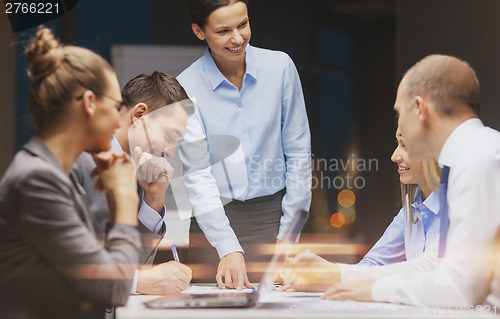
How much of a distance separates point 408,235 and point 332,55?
Answer: 4.51 m

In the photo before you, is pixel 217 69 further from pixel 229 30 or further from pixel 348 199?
pixel 348 199

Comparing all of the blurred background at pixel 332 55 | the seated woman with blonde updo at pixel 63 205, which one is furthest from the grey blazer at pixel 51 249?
the blurred background at pixel 332 55

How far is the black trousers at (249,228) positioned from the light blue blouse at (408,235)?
47 cm

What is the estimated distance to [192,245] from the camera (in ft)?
8.49

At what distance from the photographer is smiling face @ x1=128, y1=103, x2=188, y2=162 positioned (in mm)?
2211

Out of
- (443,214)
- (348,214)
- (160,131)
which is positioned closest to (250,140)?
(160,131)

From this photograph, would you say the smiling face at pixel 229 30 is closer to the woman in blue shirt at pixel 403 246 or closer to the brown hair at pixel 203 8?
the brown hair at pixel 203 8

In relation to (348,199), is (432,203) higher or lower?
higher

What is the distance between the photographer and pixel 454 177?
1.50m

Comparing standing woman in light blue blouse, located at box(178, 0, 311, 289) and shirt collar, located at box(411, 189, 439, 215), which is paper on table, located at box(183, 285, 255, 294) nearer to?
standing woman in light blue blouse, located at box(178, 0, 311, 289)

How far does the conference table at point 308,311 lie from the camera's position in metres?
1.33

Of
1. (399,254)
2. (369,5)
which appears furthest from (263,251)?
(369,5)

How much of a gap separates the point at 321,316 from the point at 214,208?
1.19m

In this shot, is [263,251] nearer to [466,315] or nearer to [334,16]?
[466,315]
